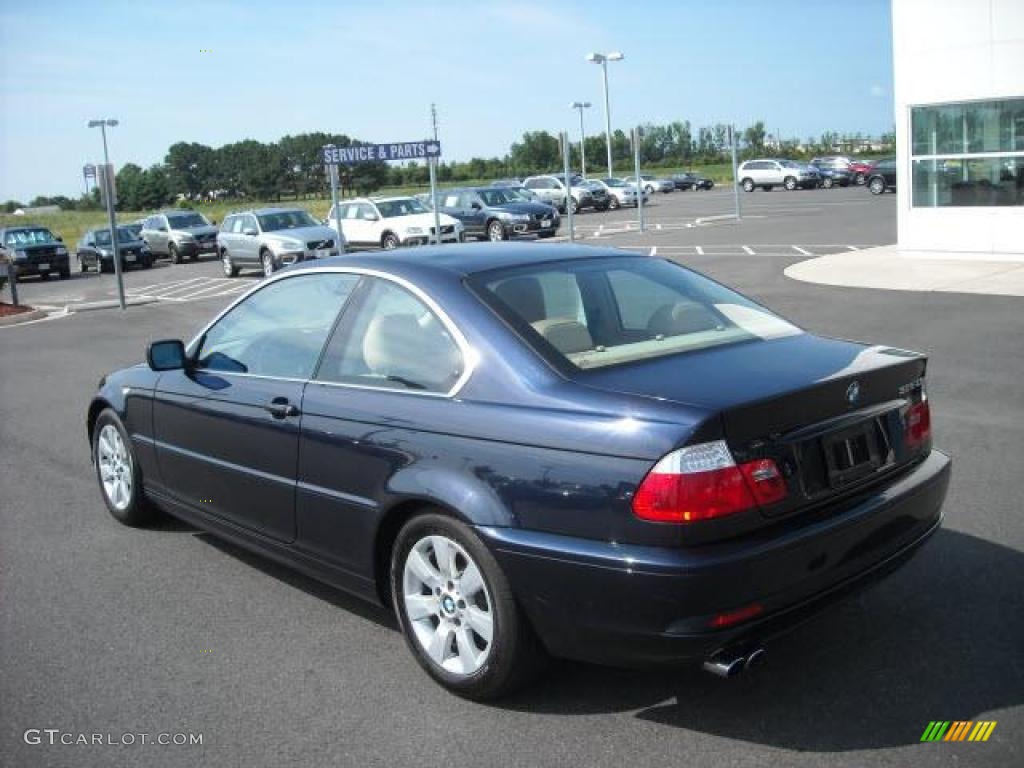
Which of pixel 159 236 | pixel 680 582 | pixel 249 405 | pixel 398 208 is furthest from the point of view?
pixel 159 236

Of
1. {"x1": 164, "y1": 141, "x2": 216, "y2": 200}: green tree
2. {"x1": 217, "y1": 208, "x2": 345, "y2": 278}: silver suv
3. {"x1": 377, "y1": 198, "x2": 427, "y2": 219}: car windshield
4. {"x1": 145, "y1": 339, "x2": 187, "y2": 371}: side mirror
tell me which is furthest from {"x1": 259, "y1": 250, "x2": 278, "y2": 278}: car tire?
{"x1": 164, "y1": 141, "x2": 216, "y2": 200}: green tree

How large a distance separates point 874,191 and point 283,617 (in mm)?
46040

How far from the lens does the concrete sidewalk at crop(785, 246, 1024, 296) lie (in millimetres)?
14984

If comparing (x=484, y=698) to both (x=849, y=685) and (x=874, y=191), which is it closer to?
(x=849, y=685)

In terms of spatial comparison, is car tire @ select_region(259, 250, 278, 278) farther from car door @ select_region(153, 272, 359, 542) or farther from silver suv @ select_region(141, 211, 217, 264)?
car door @ select_region(153, 272, 359, 542)

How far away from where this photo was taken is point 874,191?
152 ft

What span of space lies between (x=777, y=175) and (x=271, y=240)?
38.8 m

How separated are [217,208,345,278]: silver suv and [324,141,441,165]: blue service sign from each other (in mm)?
4952

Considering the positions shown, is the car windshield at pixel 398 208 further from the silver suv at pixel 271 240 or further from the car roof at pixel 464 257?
the car roof at pixel 464 257

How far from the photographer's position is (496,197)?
34250 millimetres

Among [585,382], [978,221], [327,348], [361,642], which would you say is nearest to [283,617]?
[361,642]

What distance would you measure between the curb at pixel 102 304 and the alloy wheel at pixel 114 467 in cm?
1671

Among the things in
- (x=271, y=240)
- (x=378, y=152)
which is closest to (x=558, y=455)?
(x=378, y=152)

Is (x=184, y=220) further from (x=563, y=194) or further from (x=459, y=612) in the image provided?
(x=459, y=612)
